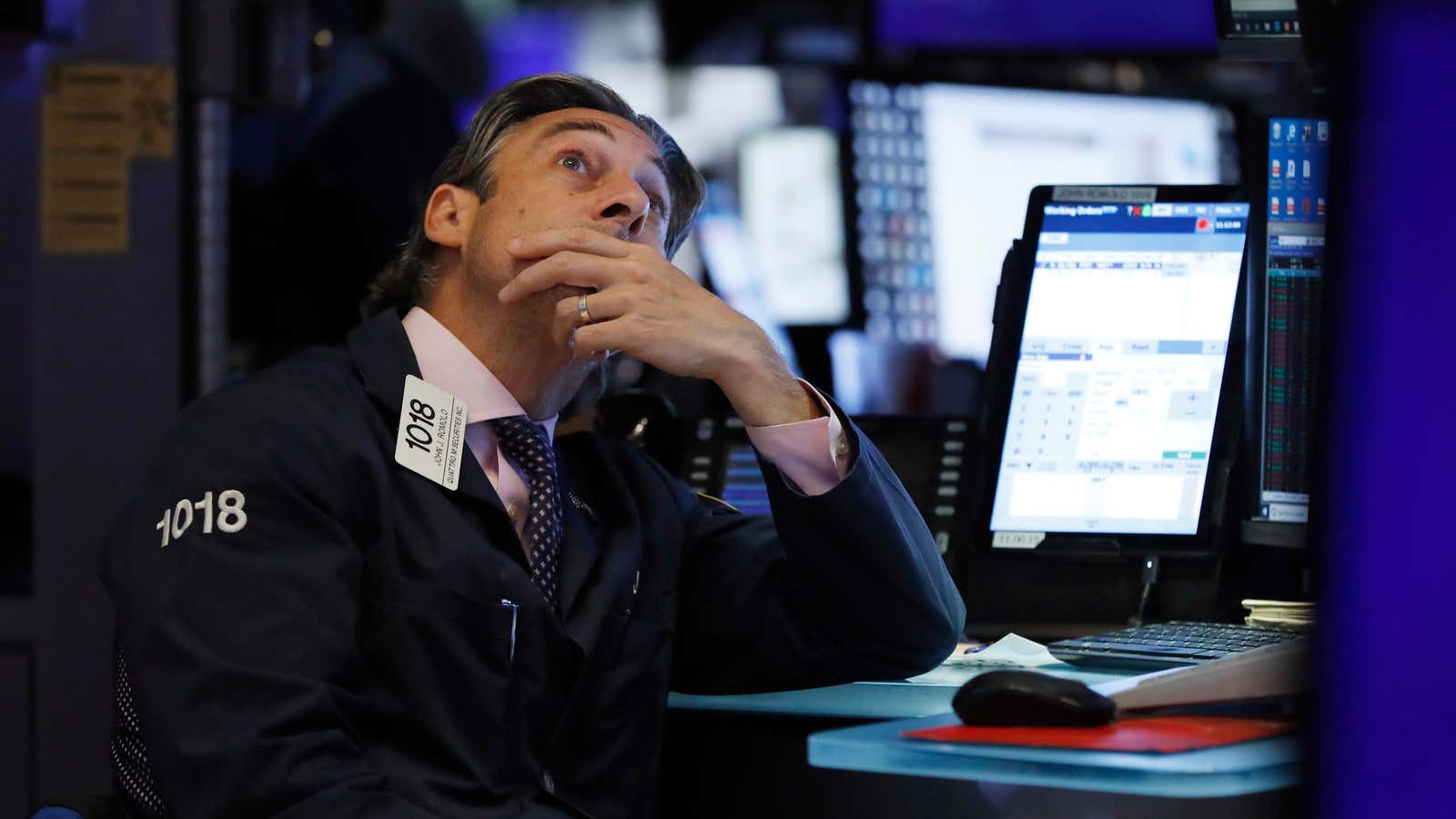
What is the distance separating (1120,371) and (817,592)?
21.8 inches

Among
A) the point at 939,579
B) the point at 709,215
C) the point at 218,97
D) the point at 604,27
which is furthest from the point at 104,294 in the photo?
the point at 604,27

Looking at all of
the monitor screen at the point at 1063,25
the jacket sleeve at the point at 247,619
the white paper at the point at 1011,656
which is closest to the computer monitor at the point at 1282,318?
the white paper at the point at 1011,656

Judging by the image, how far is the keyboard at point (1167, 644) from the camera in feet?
5.20

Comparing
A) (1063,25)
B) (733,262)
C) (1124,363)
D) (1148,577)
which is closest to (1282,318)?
(1124,363)

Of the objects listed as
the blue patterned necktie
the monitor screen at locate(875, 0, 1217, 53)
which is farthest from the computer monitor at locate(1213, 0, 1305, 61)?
the monitor screen at locate(875, 0, 1217, 53)

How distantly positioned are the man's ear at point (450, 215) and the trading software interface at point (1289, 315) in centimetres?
93

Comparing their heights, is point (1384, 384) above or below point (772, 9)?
below

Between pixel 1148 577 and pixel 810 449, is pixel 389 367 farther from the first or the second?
pixel 1148 577

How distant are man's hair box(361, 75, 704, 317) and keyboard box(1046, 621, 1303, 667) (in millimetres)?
635

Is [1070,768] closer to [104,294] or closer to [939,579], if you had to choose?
[939,579]

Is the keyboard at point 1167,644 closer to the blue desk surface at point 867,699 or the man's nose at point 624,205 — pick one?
the blue desk surface at point 867,699

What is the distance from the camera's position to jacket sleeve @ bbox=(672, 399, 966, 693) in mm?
1574

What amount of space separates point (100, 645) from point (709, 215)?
274cm

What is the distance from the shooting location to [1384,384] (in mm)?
499
